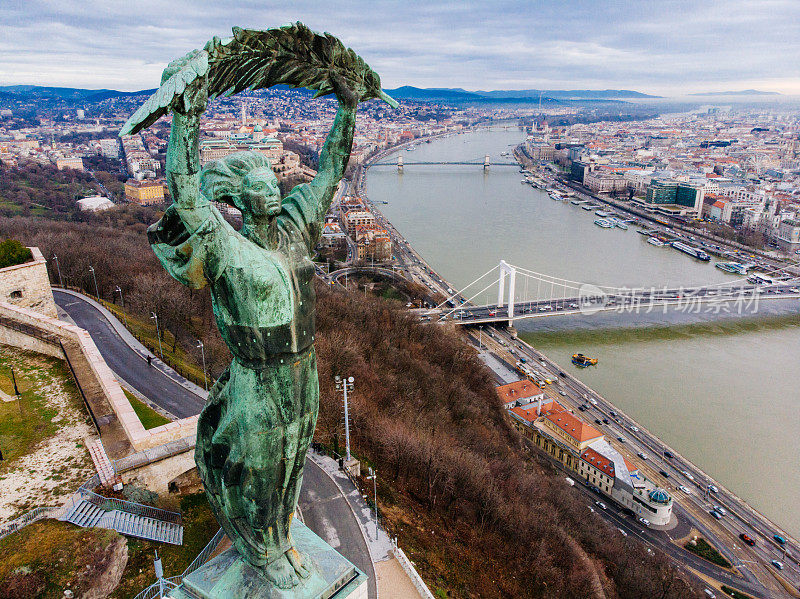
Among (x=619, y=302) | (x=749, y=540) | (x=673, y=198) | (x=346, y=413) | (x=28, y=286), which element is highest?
(x=28, y=286)

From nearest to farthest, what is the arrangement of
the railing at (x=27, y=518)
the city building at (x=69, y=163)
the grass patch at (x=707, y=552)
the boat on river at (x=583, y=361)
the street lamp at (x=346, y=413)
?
the railing at (x=27, y=518) → the street lamp at (x=346, y=413) → the grass patch at (x=707, y=552) → the boat on river at (x=583, y=361) → the city building at (x=69, y=163)

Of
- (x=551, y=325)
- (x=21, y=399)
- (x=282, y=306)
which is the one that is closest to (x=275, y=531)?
(x=282, y=306)

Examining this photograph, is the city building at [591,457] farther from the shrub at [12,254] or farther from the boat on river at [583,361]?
the shrub at [12,254]

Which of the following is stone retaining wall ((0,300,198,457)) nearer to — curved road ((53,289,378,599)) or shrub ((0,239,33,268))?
curved road ((53,289,378,599))

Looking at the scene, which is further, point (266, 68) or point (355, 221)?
point (355, 221)

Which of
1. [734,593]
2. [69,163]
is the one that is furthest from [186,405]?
[69,163]

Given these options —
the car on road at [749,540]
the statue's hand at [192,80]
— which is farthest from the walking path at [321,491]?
the car on road at [749,540]

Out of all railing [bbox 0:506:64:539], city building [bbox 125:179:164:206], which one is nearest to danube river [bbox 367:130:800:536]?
railing [bbox 0:506:64:539]

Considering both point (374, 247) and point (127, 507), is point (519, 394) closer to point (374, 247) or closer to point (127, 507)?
point (127, 507)
